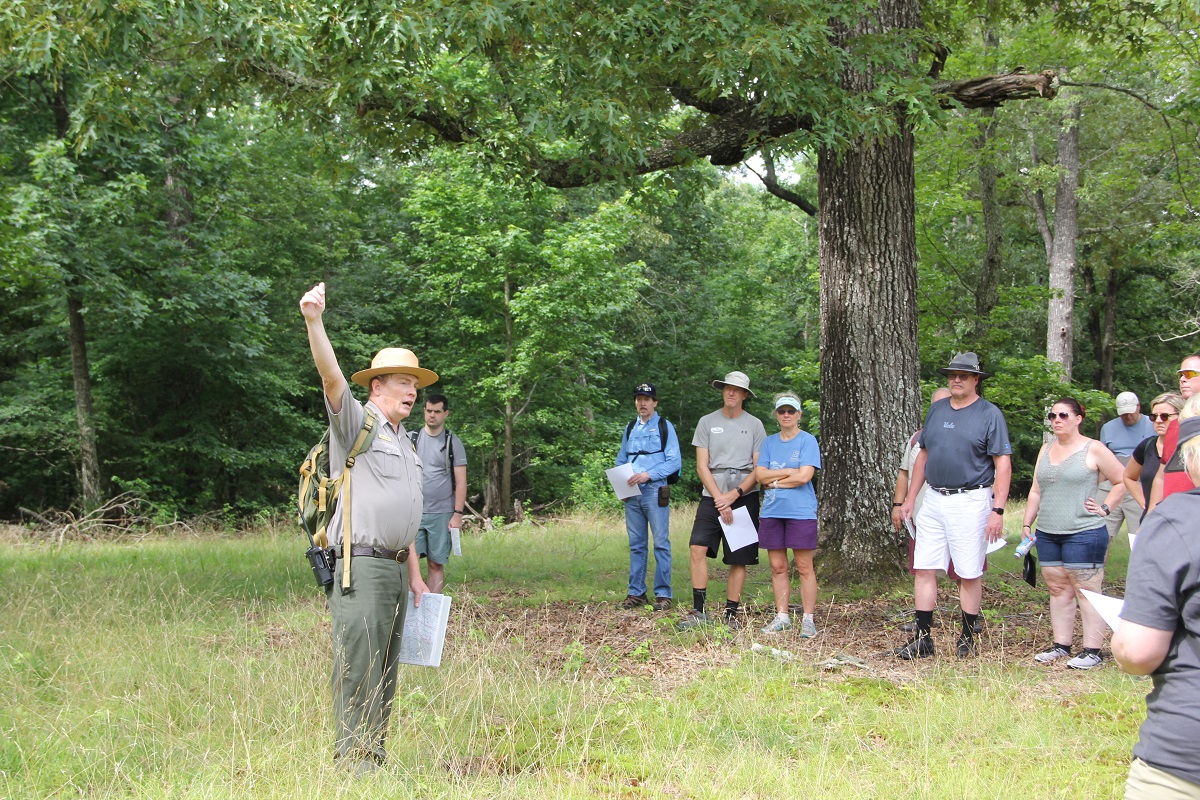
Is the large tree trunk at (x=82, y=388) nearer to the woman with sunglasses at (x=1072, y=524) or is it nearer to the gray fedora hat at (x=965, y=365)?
the gray fedora hat at (x=965, y=365)

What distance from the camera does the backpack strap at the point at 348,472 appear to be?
13.6 ft

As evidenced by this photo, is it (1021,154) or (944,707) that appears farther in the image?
(1021,154)

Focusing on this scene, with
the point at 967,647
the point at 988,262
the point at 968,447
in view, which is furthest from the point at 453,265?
the point at 967,647

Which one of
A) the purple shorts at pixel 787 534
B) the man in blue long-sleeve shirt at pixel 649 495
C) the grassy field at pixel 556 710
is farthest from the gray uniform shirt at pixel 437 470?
the purple shorts at pixel 787 534

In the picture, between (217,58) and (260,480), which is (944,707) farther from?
(260,480)

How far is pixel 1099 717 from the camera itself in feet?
17.0

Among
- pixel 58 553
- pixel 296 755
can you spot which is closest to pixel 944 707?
pixel 296 755

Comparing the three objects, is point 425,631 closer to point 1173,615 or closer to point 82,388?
point 1173,615

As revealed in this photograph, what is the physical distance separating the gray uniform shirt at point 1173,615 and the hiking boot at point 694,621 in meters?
4.93

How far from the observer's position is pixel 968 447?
6.71m

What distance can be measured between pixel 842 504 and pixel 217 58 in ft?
24.0

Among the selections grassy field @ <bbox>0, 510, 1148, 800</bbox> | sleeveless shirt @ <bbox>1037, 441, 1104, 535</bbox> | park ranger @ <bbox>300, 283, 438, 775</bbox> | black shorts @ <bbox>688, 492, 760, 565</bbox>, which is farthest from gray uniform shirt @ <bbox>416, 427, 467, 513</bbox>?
sleeveless shirt @ <bbox>1037, 441, 1104, 535</bbox>

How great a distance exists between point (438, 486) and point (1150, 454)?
5291mm

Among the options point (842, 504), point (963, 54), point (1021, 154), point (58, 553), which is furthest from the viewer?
point (1021, 154)
